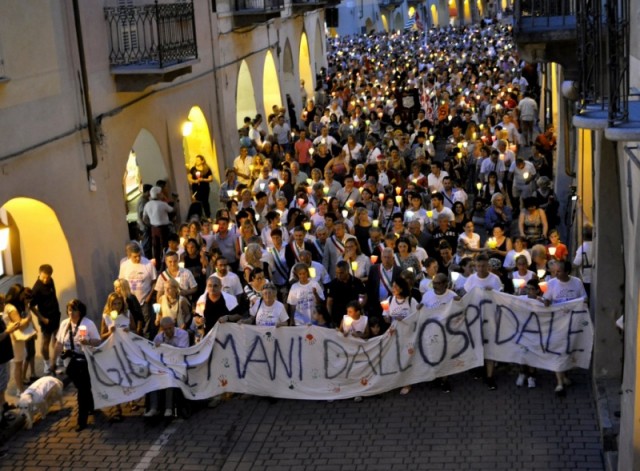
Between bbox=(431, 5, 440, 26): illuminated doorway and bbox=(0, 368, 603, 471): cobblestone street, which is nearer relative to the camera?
bbox=(0, 368, 603, 471): cobblestone street

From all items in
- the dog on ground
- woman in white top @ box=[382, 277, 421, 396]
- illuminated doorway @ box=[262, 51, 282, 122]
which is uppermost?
illuminated doorway @ box=[262, 51, 282, 122]

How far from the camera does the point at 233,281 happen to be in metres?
13.3

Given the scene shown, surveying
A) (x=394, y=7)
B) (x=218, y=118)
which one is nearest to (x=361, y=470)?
A: (x=218, y=118)

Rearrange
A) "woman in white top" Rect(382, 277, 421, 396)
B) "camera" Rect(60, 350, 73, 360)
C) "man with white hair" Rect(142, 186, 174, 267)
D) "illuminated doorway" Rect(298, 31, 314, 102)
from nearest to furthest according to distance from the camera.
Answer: "camera" Rect(60, 350, 73, 360) → "woman in white top" Rect(382, 277, 421, 396) → "man with white hair" Rect(142, 186, 174, 267) → "illuminated doorway" Rect(298, 31, 314, 102)

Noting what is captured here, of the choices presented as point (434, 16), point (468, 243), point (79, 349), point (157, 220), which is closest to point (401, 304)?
point (468, 243)

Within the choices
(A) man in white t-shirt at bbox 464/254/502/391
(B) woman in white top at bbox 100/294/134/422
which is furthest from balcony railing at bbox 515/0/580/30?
(B) woman in white top at bbox 100/294/134/422

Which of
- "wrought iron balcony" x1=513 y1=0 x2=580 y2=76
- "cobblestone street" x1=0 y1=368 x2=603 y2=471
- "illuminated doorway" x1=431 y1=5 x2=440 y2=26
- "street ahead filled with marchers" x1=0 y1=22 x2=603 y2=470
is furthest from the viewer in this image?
"illuminated doorway" x1=431 y1=5 x2=440 y2=26

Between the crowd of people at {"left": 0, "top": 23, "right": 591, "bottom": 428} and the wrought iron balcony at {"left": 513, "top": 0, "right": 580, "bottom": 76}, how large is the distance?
7.24 ft

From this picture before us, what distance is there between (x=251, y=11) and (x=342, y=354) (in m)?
14.6

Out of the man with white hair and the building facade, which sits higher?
the building facade

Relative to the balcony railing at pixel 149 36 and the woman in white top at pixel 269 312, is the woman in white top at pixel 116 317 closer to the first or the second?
the woman in white top at pixel 269 312

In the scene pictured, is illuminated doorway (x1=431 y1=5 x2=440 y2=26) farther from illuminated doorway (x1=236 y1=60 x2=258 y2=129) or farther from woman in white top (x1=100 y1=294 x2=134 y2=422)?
woman in white top (x1=100 y1=294 x2=134 y2=422)

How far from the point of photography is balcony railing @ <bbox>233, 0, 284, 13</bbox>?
25.0m

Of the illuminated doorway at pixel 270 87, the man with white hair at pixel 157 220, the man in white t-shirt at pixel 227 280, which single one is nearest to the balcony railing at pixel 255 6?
the illuminated doorway at pixel 270 87
